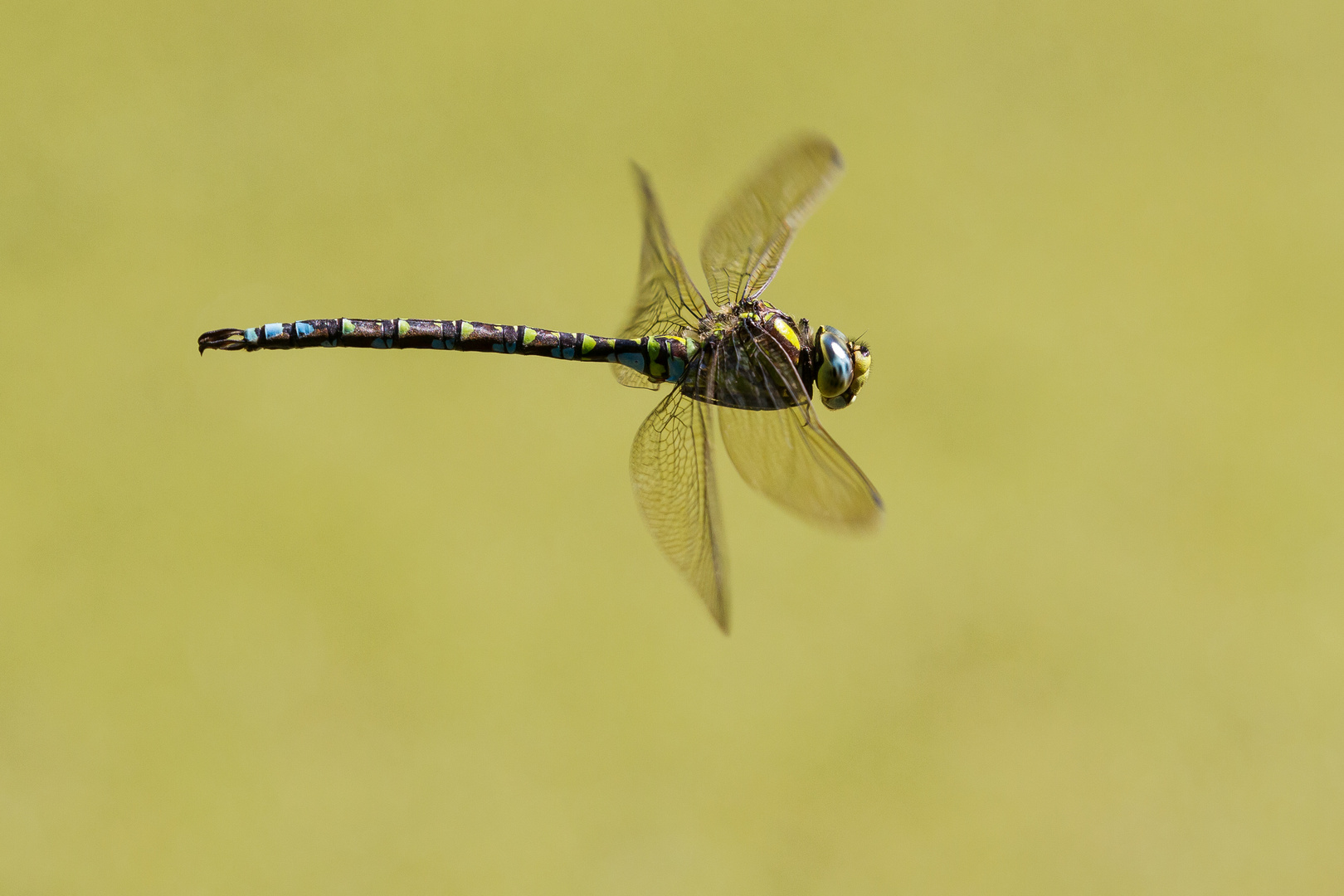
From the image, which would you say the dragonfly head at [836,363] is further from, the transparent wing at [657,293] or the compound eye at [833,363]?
the transparent wing at [657,293]

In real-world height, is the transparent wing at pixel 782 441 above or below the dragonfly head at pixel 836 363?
below

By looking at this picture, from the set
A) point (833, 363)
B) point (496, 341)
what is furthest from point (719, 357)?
point (496, 341)

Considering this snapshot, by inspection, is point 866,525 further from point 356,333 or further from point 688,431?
point 356,333

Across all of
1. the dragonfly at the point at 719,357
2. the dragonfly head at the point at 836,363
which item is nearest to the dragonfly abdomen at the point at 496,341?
the dragonfly at the point at 719,357

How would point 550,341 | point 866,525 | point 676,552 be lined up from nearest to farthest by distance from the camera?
point 866,525 < point 676,552 < point 550,341

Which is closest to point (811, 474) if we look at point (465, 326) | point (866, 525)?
point (866, 525)

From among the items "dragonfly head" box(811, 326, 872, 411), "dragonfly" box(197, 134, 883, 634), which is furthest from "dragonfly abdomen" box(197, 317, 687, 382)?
"dragonfly head" box(811, 326, 872, 411)

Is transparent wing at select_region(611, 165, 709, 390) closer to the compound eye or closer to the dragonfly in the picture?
the dragonfly
